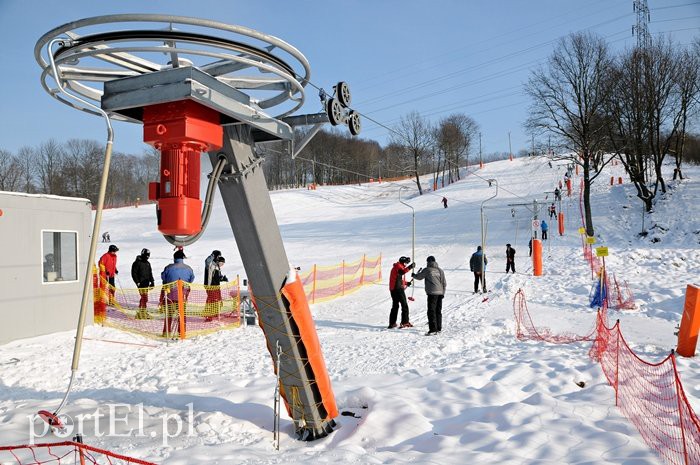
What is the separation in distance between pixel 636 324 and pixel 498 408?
7660mm

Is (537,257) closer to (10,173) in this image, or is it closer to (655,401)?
(655,401)

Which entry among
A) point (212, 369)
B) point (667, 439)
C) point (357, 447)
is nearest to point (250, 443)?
point (357, 447)

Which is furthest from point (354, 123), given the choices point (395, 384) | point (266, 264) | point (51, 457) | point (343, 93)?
point (51, 457)

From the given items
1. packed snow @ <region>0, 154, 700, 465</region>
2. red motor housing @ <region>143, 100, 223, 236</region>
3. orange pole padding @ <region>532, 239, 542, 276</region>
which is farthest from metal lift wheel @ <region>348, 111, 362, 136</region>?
orange pole padding @ <region>532, 239, 542, 276</region>

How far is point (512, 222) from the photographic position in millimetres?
33438

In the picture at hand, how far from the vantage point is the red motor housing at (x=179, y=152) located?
364 cm

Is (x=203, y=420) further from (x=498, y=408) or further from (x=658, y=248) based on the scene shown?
(x=658, y=248)

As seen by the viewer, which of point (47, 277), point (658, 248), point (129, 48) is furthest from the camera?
point (658, 248)

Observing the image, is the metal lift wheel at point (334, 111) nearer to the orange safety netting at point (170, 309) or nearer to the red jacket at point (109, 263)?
the orange safety netting at point (170, 309)

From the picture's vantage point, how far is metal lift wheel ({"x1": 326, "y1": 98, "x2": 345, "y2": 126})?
4.45 meters

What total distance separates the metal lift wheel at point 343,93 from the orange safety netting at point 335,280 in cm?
1073

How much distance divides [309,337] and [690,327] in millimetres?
6433

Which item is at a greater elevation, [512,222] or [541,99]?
[541,99]

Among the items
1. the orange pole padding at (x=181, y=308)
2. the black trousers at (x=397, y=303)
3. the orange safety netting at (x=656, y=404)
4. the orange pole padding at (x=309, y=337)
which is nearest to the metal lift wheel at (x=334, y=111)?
the orange pole padding at (x=309, y=337)
